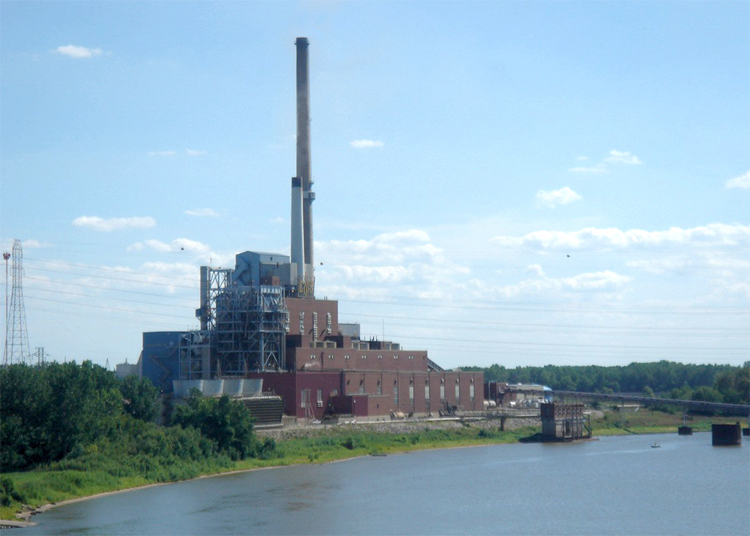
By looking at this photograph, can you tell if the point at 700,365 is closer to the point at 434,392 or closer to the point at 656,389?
the point at 656,389

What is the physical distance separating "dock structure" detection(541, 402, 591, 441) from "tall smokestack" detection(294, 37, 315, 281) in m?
23.2

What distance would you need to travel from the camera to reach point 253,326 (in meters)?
73.1

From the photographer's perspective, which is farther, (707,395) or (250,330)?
(707,395)

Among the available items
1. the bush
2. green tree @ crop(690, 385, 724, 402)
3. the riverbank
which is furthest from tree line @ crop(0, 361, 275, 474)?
green tree @ crop(690, 385, 724, 402)

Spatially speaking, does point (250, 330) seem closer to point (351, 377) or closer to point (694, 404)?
point (351, 377)

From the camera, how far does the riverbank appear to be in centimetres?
4256

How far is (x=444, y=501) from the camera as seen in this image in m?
43.5

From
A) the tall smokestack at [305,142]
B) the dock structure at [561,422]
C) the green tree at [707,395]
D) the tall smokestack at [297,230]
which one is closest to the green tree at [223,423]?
the tall smokestack at [297,230]

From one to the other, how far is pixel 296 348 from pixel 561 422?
23.8 meters

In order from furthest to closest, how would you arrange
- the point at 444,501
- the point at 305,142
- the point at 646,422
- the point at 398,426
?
the point at 646,422 → the point at 305,142 → the point at 398,426 → the point at 444,501

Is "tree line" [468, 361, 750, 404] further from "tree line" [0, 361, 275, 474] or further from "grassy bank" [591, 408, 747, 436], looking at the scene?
"tree line" [0, 361, 275, 474]

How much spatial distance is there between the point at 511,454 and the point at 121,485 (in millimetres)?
31276

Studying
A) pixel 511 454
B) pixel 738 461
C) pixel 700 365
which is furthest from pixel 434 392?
pixel 700 365

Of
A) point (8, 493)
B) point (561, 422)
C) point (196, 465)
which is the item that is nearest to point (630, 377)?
point (561, 422)
